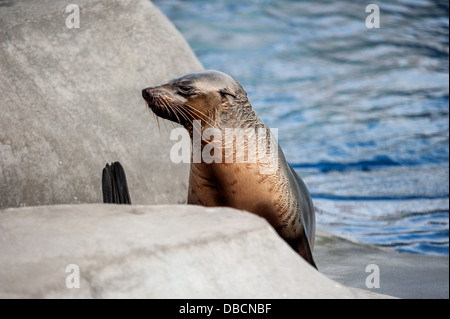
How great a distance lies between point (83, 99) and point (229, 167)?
4.06ft

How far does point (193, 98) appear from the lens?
3332 mm

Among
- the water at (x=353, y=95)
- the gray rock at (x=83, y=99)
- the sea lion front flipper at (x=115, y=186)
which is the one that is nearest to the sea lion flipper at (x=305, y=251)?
the sea lion front flipper at (x=115, y=186)

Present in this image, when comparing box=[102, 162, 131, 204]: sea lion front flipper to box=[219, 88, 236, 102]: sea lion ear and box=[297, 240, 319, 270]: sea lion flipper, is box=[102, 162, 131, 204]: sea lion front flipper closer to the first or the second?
box=[219, 88, 236, 102]: sea lion ear

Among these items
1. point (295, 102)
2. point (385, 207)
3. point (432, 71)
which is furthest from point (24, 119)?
point (432, 71)

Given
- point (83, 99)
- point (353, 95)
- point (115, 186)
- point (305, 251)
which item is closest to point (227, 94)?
point (115, 186)

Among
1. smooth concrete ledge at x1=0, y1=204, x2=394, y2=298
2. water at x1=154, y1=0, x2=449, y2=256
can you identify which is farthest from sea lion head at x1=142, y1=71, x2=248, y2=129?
water at x1=154, y1=0, x2=449, y2=256

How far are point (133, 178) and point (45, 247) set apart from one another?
6.99 feet

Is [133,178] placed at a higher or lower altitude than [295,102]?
higher

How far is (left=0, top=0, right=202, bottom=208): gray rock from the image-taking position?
12.1ft

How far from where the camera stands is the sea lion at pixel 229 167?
3.24 metres

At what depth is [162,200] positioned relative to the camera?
4.32 meters

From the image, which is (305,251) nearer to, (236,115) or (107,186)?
(236,115)

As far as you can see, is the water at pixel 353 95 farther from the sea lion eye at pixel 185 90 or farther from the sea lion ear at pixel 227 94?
the sea lion eye at pixel 185 90
